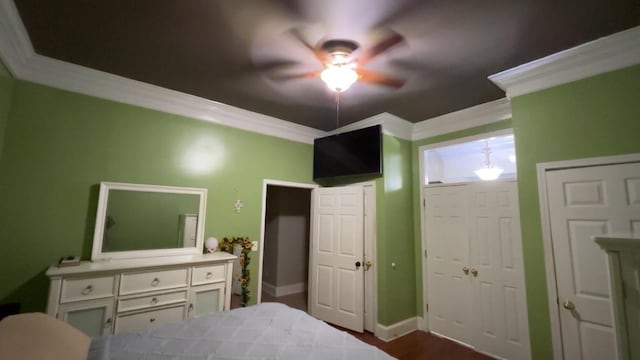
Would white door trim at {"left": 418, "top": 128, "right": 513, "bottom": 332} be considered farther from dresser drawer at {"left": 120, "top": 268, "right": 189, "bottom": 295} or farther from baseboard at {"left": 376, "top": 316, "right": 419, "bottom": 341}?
dresser drawer at {"left": 120, "top": 268, "right": 189, "bottom": 295}

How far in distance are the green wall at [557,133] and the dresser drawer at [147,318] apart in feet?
10.0

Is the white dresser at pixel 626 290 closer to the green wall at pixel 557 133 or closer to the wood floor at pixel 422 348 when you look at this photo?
the green wall at pixel 557 133

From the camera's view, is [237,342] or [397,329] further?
[397,329]

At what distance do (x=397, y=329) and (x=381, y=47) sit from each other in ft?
10.2

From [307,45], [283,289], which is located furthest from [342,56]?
[283,289]

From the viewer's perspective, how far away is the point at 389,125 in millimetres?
3453

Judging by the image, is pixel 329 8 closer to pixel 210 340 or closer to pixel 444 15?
pixel 444 15

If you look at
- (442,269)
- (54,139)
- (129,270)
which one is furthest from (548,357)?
(54,139)

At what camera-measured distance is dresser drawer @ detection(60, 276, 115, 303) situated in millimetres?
2016

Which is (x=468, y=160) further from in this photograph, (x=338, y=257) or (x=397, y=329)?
(x=397, y=329)

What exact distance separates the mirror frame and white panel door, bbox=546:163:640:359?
327 centimetres

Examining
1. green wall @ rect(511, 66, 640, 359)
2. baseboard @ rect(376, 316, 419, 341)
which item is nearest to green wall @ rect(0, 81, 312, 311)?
baseboard @ rect(376, 316, 419, 341)

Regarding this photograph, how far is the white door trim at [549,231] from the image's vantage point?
6.53 feet

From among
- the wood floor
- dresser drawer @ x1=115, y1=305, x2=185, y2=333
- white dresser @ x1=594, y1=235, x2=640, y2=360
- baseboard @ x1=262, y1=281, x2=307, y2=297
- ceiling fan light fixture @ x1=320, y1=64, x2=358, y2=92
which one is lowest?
the wood floor
